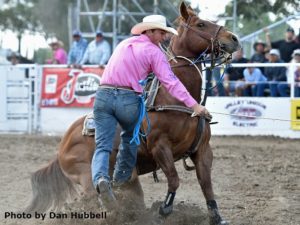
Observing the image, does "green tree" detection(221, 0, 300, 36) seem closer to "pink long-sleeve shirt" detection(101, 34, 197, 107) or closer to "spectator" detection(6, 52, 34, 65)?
"spectator" detection(6, 52, 34, 65)

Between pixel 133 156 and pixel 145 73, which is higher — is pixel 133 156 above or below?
below

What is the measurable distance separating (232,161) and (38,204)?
4.19m

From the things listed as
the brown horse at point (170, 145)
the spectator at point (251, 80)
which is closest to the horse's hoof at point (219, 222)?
the brown horse at point (170, 145)

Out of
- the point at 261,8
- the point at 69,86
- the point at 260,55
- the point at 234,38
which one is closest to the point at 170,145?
the point at 234,38

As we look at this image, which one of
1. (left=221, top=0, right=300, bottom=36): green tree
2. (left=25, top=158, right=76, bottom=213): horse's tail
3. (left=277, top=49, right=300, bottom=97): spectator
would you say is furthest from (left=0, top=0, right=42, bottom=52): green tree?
(left=25, top=158, right=76, bottom=213): horse's tail

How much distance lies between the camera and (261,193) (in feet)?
24.4

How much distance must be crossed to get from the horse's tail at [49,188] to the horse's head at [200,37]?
163 centimetres

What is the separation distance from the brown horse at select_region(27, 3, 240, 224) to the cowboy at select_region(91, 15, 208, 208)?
0.40 m

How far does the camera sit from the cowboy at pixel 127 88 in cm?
537

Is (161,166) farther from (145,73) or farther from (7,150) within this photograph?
(7,150)

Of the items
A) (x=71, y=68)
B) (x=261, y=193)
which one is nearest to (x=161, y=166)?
(x=261, y=193)

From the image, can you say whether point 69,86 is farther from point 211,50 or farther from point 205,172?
point 205,172

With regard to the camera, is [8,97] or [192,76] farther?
[8,97]

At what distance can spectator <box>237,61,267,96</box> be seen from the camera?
1316cm
